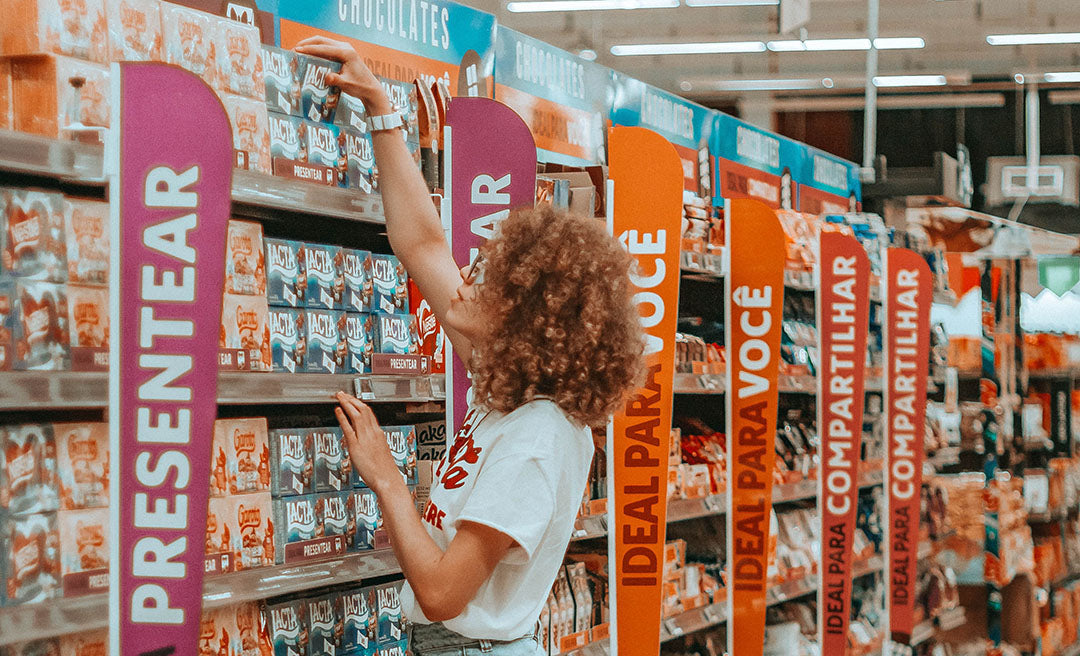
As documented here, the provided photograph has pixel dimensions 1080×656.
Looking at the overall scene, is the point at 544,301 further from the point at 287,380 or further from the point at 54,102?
the point at 54,102

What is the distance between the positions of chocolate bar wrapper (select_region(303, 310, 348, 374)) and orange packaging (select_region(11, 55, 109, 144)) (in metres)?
0.64

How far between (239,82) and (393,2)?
1.11 meters

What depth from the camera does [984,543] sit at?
20.3 feet

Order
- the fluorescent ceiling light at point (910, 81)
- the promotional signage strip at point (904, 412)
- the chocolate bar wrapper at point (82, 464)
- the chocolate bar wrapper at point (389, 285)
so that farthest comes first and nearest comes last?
the fluorescent ceiling light at point (910, 81) → the promotional signage strip at point (904, 412) → the chocolate bar wrapper at point (389, 285) → the chocolate bar wrapper at point (82, 464)

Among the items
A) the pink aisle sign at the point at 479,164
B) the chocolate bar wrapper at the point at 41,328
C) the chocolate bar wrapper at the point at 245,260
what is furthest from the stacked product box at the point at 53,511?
the pink aisle sign at the point at 479,164

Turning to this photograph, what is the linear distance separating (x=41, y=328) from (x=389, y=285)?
0.92 m

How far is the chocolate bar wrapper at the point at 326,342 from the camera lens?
2.47 meters

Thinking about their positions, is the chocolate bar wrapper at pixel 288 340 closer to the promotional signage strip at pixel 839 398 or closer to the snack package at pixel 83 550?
the snack package at pixel 83 550

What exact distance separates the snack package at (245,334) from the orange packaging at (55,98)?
0.42 m

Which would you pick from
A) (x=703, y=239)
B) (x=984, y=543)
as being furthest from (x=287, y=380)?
(x=984, y=543)

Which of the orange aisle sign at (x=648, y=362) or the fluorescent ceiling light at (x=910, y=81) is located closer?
the orange aisle sign at (x=648, y=362)

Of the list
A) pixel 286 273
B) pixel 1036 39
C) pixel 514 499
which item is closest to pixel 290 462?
pixel 286 273

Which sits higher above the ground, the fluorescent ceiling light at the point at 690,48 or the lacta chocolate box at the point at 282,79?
the fluorescent ceiling light at the point at 690,48

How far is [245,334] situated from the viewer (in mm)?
2312
